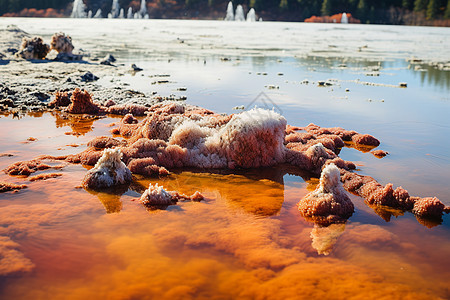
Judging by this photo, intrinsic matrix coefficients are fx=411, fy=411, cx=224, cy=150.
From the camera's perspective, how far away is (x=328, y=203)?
405cm

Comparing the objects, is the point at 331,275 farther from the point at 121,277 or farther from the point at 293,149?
the point at 293,149

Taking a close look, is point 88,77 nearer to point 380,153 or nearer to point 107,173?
point 107,173

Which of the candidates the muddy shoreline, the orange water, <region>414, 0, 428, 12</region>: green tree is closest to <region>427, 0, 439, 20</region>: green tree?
<region>414, 0, 428, 12</region>: green tree

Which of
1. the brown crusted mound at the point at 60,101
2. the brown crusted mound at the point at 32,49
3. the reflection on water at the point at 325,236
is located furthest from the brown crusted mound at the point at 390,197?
the brown crusted mound at the point at 32,49

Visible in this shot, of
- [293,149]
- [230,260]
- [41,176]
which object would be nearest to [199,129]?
[293,149]

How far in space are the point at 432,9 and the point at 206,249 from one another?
68.6 m

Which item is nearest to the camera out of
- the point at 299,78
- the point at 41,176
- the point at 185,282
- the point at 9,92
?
the point at 185,282

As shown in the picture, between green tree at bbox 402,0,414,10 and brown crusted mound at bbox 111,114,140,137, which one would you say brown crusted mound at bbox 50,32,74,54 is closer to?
brown crusted mound at bbox 111,114,140,137

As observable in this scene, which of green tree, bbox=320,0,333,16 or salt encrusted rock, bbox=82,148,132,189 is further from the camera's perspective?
green tree, bbox=320,0,333,16

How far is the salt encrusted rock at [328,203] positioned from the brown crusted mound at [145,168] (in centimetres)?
178

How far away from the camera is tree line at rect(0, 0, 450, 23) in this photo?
6462 cm

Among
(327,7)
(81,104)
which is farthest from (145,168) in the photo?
(327,7)

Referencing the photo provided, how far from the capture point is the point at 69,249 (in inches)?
130

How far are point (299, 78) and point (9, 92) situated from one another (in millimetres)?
8454
